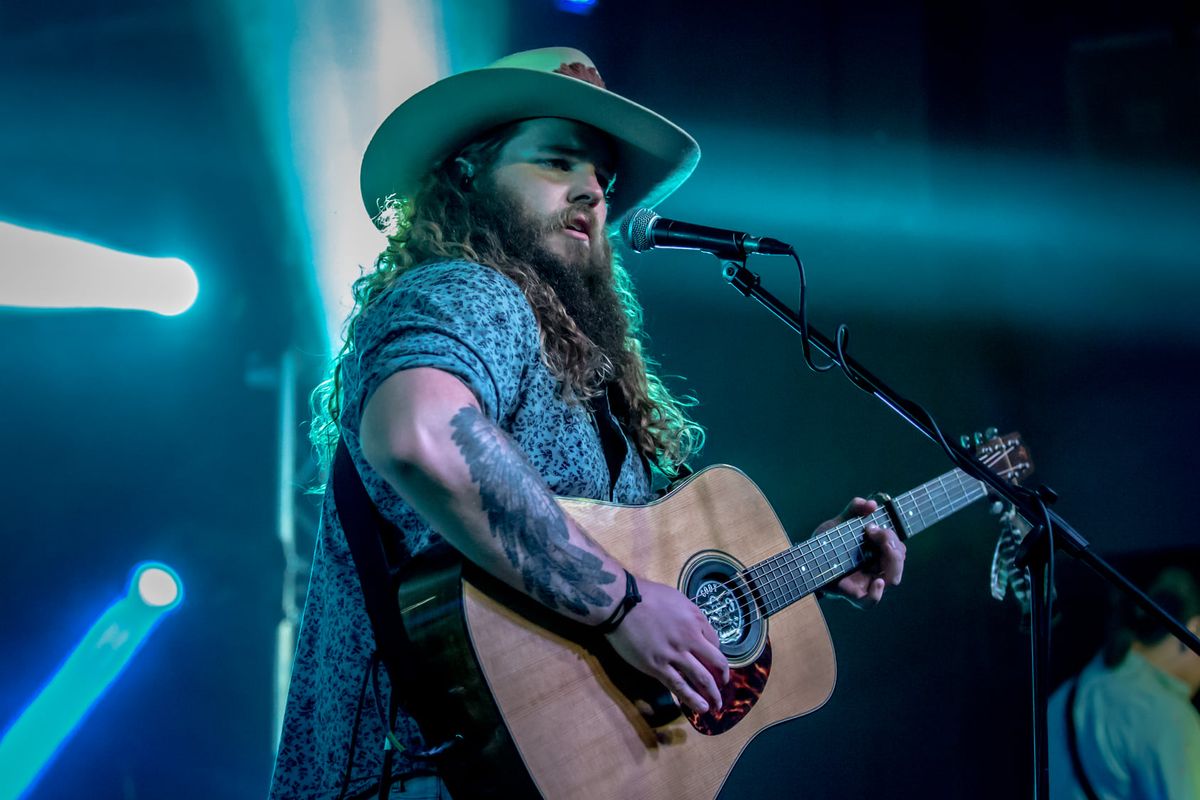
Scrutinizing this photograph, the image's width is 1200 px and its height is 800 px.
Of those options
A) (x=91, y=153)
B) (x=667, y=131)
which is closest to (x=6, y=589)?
(x=91, y=153)

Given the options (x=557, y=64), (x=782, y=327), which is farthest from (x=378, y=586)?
(x=782, y=327)

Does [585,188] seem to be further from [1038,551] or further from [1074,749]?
[1074,749]

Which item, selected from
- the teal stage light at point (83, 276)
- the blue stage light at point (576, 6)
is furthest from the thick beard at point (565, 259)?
the blue stage light at point (576, 6)

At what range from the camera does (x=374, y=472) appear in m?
1.75

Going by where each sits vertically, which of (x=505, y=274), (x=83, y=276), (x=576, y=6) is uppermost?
(x=576, y=6)

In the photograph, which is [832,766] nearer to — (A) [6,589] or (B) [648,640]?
(B) [648,640]

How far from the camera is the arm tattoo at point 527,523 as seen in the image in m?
1.50

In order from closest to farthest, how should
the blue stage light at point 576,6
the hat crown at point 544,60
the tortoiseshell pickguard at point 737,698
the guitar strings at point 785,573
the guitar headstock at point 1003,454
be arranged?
the tortoiseshell pickguard at point 737,698, the guitar strings at point 785,573, the hat crown at point 544,60, the guitar headstock at point 1003,454, the blue stage light at point 576,6

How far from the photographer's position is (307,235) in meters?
3.44

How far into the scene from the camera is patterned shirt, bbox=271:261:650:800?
1.59 m

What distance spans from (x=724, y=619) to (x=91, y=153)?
8.97ft

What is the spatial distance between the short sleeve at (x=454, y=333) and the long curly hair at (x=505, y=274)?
166mm

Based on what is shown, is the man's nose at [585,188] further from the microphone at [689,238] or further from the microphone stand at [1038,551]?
the microphone stand at [1038,551]

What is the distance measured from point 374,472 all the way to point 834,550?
1198 mm
